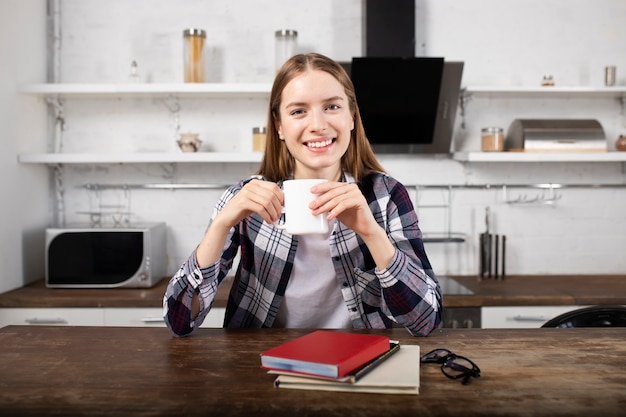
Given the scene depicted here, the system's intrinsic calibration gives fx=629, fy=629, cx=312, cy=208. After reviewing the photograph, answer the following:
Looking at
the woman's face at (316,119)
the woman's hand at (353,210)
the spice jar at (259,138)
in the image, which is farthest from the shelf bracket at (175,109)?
the woman's hand at (353,210)

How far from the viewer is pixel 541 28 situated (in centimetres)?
345

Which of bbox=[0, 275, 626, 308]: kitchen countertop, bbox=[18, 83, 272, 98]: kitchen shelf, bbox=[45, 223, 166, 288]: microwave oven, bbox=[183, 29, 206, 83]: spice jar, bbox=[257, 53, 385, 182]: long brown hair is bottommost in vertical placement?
bbox=[0, 275, 626, 308]: kitchen countertop

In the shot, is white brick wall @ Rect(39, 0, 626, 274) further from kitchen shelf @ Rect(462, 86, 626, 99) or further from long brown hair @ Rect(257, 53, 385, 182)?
long brown hair @ Rect(257, 53, 385, 182)

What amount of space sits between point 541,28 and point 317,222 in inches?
108

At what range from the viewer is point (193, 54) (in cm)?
318

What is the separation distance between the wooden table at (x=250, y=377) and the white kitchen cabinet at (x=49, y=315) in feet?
4.51

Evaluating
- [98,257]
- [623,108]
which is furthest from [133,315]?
[623,108]

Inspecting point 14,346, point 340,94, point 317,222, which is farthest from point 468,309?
point 14,346

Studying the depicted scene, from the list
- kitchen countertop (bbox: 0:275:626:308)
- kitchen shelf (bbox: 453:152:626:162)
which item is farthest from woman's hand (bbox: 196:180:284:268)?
kitchen shelf (bbox: 453:152:626:162)

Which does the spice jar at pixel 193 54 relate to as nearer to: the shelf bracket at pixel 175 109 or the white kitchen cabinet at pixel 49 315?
the shelf bracket at pixel 175 109

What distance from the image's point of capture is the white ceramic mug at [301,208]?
1203 mm

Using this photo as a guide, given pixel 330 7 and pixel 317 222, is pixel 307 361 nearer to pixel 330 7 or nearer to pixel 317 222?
pixel 317 222

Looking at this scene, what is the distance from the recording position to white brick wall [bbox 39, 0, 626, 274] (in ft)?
11.2

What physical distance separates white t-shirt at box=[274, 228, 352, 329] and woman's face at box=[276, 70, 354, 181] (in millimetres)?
289
